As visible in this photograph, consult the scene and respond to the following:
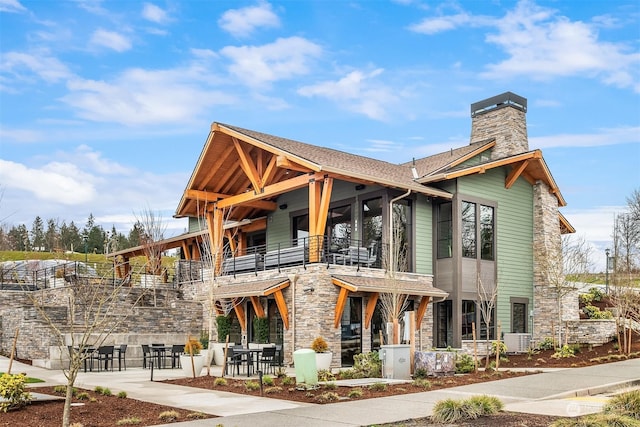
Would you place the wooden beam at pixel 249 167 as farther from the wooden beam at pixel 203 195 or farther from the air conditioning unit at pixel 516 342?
the air conditioning unit at pixel 516 342

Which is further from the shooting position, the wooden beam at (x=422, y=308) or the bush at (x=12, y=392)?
the wooden beam at (x=422, y=308)

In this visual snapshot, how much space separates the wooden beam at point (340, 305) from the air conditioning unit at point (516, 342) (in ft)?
23.8

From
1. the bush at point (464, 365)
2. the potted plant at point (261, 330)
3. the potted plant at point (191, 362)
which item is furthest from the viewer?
the potted plant at point (261, 330)

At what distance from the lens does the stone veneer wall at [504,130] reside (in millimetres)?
26266

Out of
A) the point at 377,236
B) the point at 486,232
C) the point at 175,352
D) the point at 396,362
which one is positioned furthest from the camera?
the point at 486,232

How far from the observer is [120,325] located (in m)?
23.6

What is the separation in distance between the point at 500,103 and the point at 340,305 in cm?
1228

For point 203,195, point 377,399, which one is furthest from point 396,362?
point 203,195

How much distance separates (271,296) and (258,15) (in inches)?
383

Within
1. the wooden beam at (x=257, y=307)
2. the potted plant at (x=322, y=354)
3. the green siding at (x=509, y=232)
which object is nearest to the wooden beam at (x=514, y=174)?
the green siding at (x=509, y=232)

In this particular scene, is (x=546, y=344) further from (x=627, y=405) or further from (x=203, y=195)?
(x=627, y=405)

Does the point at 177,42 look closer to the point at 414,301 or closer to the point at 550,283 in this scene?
the point at 414,301

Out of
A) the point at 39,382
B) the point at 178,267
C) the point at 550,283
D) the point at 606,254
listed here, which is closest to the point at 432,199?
the point at 550,283

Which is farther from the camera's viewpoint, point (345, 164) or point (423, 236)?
point (423, 236)
